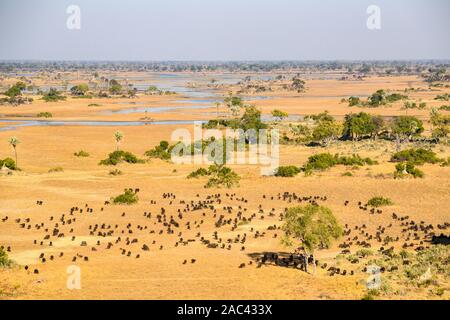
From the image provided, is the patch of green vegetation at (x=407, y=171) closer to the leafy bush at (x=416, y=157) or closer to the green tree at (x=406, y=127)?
the leafy bush at (x=416, y=157)

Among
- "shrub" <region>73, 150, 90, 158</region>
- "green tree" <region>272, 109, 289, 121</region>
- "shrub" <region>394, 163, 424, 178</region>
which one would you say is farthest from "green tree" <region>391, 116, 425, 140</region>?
"shrub" <region>73, 150, 90, 158</region>

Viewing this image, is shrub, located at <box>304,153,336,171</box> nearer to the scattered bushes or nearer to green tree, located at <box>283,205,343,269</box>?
the scattered bushes

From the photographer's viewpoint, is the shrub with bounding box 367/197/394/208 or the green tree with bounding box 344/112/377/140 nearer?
the shrub with bounding box 367/197/394/208

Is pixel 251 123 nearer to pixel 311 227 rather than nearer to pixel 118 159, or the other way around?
pixel 118 159

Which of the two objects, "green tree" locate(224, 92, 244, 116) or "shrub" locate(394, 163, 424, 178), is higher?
"green tree" locate(224, 92, 244, 116)

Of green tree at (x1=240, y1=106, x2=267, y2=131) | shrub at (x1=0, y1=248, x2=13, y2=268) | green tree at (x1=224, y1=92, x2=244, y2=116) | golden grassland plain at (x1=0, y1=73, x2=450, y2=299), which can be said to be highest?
green tree at (x1=224, y1=92, x2=244, y2=116)

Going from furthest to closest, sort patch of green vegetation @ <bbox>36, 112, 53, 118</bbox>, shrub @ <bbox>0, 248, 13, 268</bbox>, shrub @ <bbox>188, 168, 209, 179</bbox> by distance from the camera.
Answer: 1. patch of green vegetation @ <bbox>36, 112, 53, 118</bbox>
2. shrub @ <bbox>188, 168, 209, 179</bbox>
3. shrub @ <bbox>0, 248, 13, 268</bbox>
